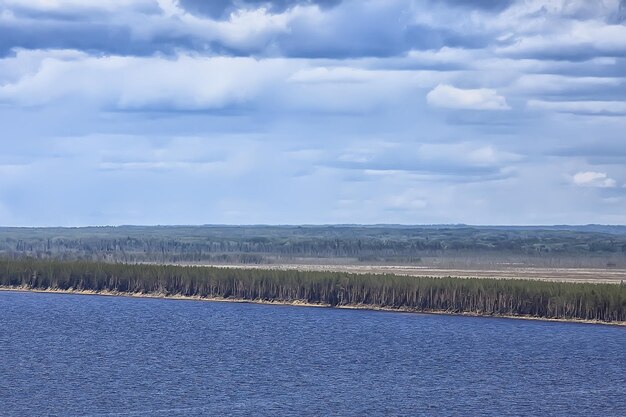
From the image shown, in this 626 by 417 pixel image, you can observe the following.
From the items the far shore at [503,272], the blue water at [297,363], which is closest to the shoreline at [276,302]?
the blue water at [297,363]

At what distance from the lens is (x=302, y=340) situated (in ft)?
178

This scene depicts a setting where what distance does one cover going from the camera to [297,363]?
46.5m

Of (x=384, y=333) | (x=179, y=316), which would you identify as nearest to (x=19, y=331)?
(x=179, y=316)

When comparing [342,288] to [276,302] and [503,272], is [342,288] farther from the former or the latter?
[503,272]

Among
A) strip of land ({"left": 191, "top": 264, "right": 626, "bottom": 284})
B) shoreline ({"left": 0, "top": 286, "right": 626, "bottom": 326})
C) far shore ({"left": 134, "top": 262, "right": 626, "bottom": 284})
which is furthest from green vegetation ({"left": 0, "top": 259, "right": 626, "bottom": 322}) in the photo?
strip of land ({"left": 191, "top": 264, "right": 626, "bottom": 284})

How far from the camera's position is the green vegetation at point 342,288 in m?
59.5

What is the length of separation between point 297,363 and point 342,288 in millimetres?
21427

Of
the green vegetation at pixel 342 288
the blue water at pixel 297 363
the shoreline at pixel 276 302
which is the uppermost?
the green vegetation at pixel 342 288

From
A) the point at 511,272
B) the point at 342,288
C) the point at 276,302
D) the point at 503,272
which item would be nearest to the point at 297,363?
the point at 342,288

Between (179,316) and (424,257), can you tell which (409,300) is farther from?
(424,257)

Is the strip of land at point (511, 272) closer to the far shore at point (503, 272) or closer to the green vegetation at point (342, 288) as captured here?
the far shore at point (503, 272)

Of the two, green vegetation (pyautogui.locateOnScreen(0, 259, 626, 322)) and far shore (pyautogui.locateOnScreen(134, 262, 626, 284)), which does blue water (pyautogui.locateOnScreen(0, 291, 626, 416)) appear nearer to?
green vegetation (pyautogui.locateOnScreen(0, 259, 626, 322))

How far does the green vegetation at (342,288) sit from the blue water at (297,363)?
1017mm

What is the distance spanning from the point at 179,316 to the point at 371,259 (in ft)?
207
